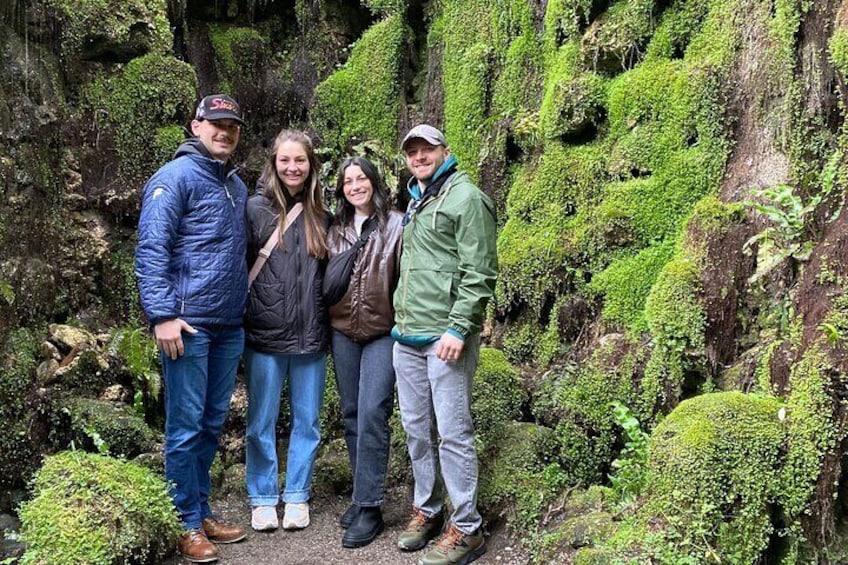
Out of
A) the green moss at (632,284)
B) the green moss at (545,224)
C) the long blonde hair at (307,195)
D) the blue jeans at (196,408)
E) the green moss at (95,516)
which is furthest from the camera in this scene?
the green moss at (545,224)

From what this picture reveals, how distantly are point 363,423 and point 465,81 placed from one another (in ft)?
17.6

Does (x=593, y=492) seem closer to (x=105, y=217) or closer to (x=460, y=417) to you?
(x=460, y=417)

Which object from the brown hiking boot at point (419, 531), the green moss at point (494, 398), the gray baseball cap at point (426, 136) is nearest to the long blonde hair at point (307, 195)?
the gray baseball cap at point (426, 136)

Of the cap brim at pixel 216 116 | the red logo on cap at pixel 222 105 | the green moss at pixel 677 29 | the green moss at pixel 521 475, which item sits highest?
the green moss at pixel 677 29

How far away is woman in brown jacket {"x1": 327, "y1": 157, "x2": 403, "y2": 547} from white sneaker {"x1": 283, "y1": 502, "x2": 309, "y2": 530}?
0.40 metres

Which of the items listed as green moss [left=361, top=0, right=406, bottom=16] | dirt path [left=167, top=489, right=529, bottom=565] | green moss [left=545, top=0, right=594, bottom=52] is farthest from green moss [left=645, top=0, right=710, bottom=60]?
green moss [left=361, top=0, right=406, bottom=16]

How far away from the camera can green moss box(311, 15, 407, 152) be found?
10.4m

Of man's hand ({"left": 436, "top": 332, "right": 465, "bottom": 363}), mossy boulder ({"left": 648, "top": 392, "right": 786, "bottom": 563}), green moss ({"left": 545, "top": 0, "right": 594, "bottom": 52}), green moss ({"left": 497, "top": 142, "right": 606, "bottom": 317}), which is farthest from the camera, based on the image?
green moss ({"left": 545, "top": 0, "right": 594, "bottom": 52})

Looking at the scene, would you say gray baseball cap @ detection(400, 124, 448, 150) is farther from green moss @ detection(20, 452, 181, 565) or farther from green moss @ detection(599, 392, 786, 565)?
green moss @ detection(20, 452, 181, 565)

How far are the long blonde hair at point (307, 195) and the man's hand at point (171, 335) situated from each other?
3.33 feet

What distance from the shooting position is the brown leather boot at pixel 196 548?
16.7ft

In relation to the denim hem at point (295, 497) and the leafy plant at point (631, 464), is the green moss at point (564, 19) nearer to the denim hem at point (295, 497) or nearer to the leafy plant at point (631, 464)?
the leafy plant at point (631, 464)

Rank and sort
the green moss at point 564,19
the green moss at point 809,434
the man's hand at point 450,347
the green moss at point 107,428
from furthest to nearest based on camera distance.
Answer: the green moss at point 564,19 → the green moss at point 107,428 → the man's hand at point 450,347 → the green moss at point 809,434

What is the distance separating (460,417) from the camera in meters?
4.82
